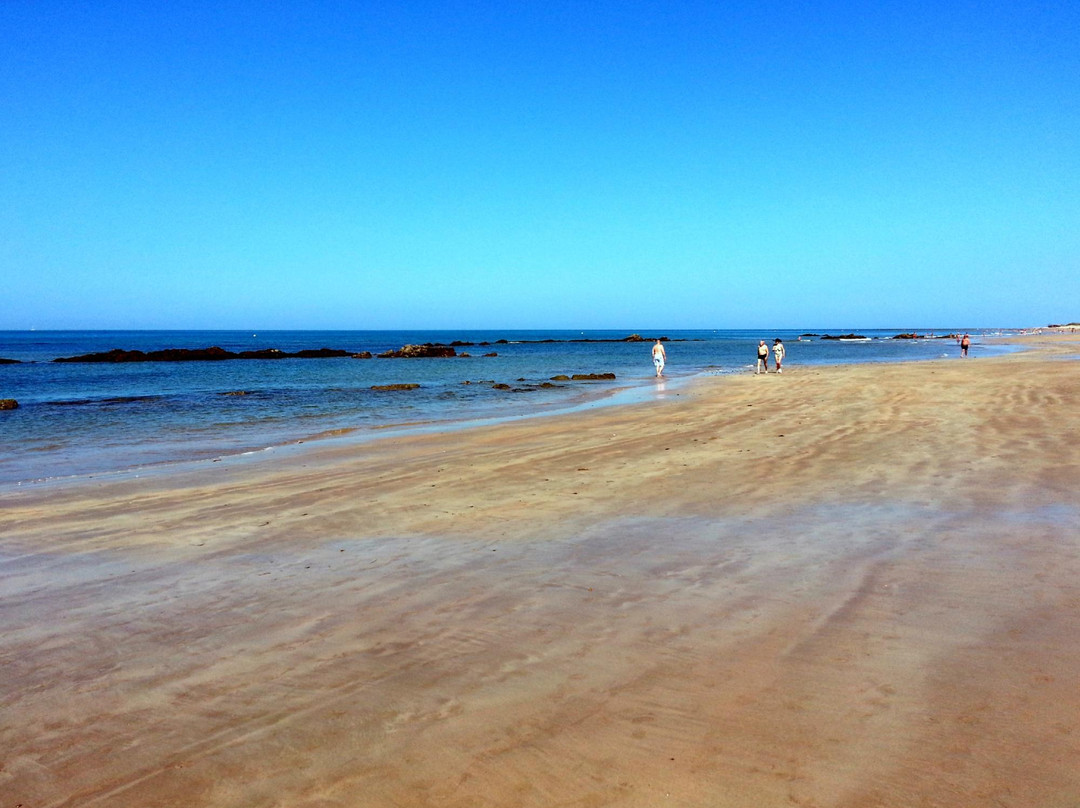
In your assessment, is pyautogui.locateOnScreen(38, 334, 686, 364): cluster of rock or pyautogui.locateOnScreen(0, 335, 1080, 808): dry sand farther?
pyautogui.locateOnScreen(38, 334, 686, 364): cluster of rock

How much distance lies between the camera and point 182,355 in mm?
66625

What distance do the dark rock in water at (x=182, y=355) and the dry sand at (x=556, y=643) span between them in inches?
2418

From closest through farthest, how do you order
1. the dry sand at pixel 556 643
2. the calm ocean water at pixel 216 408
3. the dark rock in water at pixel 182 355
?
the dry sand at pixel 556 643, the calm ocean water at pixel 216 408, the dark rock in water at pixel 182 355

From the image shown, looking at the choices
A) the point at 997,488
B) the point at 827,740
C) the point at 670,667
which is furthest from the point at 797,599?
the point at 997,488

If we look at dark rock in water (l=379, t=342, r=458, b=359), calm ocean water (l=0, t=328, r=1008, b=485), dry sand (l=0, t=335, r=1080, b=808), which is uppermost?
dark rock in water (l=379, t=342, r=458, b=359)

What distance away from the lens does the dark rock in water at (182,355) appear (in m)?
62.8

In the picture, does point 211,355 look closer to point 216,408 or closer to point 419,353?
point 419,353

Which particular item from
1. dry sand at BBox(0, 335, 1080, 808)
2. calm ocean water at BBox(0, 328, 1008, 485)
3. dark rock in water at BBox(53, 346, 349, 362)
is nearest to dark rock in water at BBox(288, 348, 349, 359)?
dark rock in water at BBox(53, 346, 349, 362)

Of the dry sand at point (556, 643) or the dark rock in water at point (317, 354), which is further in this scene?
the dark rock in water at point (317, 354)

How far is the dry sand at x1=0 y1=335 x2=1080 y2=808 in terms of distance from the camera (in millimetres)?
3119

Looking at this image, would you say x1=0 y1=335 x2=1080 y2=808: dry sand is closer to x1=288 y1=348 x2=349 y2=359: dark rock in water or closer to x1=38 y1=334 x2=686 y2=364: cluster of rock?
x1=38 y1=334 x2=686 y2=364: cluster of rock

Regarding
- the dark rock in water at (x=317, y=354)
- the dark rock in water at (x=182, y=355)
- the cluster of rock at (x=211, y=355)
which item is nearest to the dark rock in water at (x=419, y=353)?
the cluster of rock at (x=211, y=355)

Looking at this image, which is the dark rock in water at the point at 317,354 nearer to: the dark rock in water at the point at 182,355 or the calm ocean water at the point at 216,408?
the dark rock in water at the point at 182,355

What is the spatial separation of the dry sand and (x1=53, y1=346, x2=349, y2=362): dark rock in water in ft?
202
